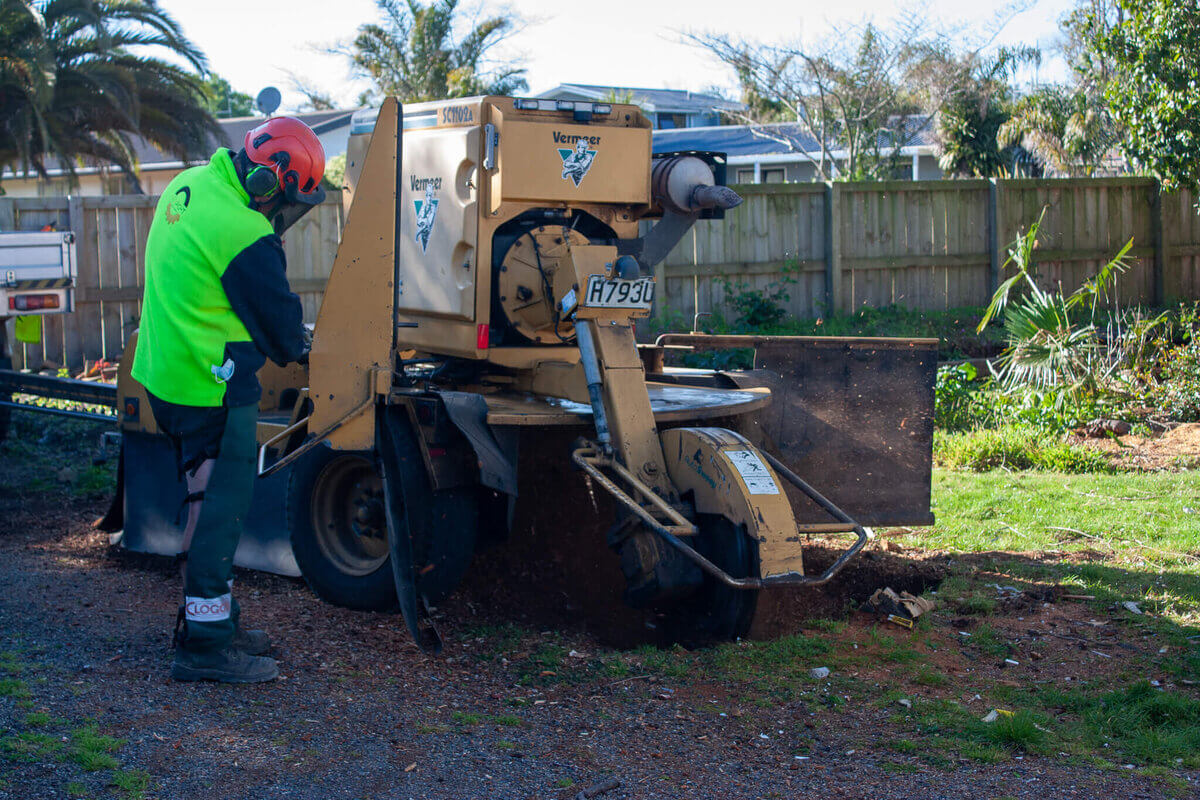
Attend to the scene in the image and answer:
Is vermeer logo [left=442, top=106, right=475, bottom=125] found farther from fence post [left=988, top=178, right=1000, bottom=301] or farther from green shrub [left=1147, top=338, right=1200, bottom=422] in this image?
fence post [left=988, top=178, right=1000, bottom=301]

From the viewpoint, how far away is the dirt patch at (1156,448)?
905 cm

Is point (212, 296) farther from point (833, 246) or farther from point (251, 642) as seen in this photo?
point (833, 246)

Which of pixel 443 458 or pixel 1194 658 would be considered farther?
pixel 443 458

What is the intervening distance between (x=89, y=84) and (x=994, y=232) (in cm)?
1137

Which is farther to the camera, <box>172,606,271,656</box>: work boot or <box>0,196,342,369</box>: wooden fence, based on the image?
<box>0,196,342,369</box>: wooden fence

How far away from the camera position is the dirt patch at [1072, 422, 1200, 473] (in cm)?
905

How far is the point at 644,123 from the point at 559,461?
5.74ft

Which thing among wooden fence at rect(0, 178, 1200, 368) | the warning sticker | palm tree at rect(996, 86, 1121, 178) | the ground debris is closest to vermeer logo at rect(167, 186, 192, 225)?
the warning sticker

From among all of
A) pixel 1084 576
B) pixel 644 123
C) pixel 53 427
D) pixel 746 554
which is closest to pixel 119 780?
pixel 746 554

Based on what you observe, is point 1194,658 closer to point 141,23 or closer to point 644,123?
point 644,123

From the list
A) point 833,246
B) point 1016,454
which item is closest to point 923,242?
point 833,246

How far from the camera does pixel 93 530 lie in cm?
706

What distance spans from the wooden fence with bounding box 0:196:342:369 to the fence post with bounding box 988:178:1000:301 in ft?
26.7

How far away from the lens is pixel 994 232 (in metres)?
15.2
